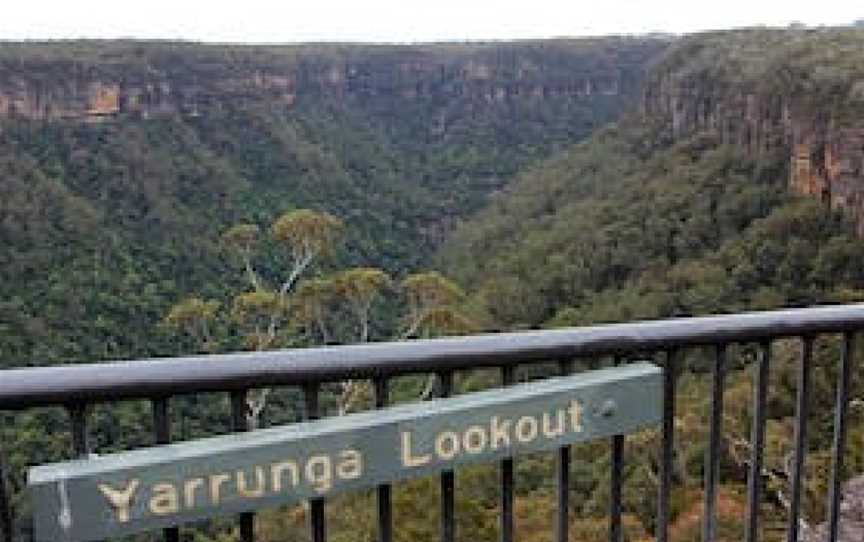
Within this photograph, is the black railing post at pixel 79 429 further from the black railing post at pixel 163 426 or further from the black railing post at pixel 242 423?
the black railing post at pixel 242 423

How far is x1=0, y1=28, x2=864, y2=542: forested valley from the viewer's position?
50.4ft

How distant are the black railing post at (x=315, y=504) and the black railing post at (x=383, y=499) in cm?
10

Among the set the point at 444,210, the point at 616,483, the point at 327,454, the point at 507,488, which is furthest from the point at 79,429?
the point at 444,210

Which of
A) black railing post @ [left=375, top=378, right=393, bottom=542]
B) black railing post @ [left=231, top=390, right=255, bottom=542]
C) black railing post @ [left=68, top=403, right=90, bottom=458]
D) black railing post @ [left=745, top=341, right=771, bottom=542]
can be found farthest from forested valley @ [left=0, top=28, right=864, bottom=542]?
black railing post @ [left=68, top=403, right=90, bottom=458]

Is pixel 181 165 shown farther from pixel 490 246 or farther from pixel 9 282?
pixel 9 282

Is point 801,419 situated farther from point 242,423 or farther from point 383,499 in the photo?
point 242,423

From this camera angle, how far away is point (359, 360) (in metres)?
1.89

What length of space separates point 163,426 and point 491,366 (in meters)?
0.54

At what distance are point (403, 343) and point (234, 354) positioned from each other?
0.90ft

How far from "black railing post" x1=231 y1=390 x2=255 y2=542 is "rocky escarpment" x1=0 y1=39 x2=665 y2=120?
208 feet

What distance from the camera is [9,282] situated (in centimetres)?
4775

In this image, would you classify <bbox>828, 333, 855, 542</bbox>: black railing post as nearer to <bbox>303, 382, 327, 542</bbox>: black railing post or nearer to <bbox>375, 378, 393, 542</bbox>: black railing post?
<bbox>375, 378, 393, 542</bbox>: black railing post

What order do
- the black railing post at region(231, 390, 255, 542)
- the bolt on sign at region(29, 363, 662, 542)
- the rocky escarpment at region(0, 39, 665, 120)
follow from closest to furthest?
1. the bolt on sign at region(29, 363, 662, 542)
2. the black railing post at region(231, 390, 255, 542)
3. the rocky escarpment at region(0, 39, 665, 120)

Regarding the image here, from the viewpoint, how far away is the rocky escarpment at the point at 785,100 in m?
38.0
